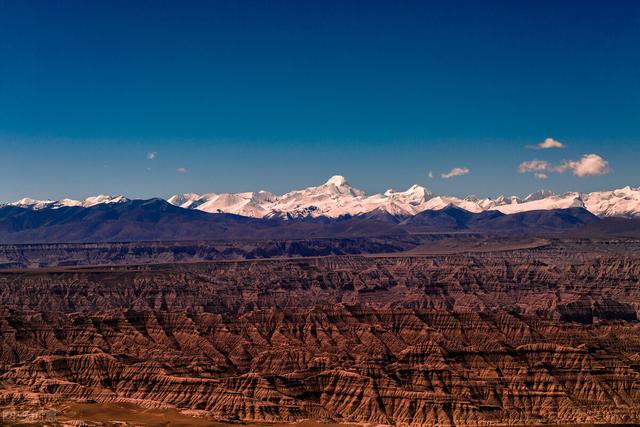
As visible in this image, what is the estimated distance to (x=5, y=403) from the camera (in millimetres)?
134125

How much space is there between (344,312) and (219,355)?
98.4 feet

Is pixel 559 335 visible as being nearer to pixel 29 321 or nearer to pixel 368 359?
pixel 368 359

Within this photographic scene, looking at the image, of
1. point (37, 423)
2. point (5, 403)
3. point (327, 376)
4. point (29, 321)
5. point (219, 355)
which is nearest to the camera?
point (37, 423)

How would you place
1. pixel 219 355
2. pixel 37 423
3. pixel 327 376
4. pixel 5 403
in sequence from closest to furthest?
pixel 37 423, pixel 5 403, pixel 327 376, pixel 219 355

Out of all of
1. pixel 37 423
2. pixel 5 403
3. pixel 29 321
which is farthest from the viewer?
pixel 29 321

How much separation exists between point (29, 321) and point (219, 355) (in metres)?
41.9

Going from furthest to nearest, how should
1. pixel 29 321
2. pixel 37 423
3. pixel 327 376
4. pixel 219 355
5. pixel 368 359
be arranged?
pixel 29 321 < pixel 219 355 < pixel 368 359 < pixel 327 376 < pixel 37 423

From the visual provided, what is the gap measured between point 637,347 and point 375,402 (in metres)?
65.3

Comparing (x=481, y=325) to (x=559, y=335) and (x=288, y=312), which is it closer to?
(x=559, y=335)

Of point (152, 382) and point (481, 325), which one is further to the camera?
point (481, 325)

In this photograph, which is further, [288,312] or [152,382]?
[288,312]

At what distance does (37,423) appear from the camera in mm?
122375

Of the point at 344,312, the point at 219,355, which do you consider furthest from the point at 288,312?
the point at 219,355

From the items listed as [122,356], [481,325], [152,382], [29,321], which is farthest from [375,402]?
[29,321]
